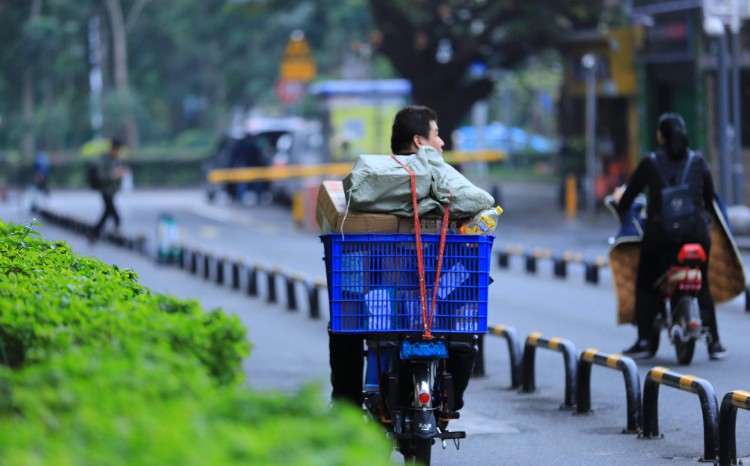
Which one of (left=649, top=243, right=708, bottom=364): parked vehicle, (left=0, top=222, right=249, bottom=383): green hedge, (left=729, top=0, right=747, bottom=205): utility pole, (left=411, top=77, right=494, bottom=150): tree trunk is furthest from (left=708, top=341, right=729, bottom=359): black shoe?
(left=411, top=77, right=494, bottom=150): tree trunk

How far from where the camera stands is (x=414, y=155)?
23.8 ft

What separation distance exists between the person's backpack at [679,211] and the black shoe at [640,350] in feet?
3.20

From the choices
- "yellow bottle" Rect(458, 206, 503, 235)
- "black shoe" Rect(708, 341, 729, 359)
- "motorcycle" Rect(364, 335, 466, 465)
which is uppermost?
"yellow bottle" Rect(458, 206, 503, 235)

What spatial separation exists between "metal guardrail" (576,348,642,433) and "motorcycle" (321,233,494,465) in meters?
2.29

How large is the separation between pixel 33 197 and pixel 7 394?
36.8m

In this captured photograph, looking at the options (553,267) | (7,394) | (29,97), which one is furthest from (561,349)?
(29,97)

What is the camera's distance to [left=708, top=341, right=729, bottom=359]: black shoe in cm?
1165

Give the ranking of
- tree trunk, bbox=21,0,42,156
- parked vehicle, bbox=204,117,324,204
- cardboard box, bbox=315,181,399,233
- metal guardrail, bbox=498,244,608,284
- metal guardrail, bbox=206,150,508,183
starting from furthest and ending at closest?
tree trunk, bbox=21,0,42,156, parked vehicle, bbox=204,117,324,204, metal guardrail, bbox=206,150,508,183, metal guardrail, bbox=498,244,608,284, cardboard box, bbox=315,181,399,233

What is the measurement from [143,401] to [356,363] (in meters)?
3.79

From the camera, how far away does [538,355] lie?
43.3 ft

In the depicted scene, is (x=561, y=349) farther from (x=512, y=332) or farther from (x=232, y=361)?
(x=232, y=361)

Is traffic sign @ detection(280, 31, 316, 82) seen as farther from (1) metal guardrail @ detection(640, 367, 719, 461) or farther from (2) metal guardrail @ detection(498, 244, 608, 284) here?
(1) metal guardrail @ detection(640, 367, 719, 461)

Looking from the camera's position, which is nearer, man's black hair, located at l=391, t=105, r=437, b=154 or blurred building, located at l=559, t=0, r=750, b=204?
man's black hair, located at l=391, t=105, r=437, b=154

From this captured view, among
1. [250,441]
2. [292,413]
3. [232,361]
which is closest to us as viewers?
[250,441]
